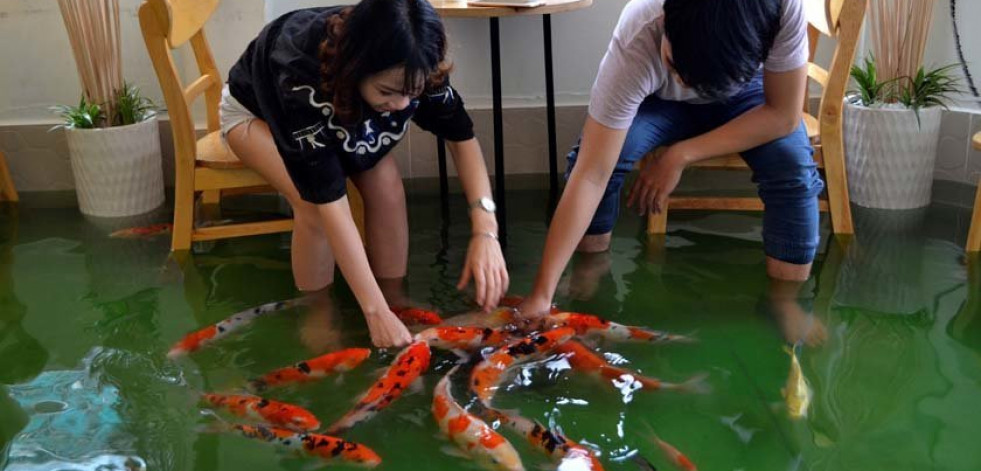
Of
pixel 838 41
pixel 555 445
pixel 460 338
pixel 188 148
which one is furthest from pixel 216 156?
pixel 838 41

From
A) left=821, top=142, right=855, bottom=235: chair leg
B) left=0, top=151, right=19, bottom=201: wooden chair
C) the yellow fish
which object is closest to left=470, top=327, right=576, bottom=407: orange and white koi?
the yellow fish

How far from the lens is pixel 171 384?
2.33m

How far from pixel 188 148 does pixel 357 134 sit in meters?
0.72

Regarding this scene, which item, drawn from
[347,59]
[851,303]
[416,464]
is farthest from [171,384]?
[851,303]

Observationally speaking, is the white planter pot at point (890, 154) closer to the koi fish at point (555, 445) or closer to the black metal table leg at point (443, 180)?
the black metal table leg at point (443, 180)

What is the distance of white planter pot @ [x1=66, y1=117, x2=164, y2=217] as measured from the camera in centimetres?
348

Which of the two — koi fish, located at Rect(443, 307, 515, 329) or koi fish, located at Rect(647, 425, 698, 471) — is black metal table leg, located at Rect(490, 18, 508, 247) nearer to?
koi fish, located at Rect(443, 307, 515, 329)

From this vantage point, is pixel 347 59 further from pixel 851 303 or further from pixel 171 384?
pixel 851 303

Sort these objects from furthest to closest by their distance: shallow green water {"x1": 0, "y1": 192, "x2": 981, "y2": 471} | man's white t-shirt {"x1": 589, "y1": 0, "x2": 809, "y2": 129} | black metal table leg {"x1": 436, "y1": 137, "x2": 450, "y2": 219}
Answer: black metal table leg {"x1": 436, "y1": 137, "x2": 450, "y2": 219}, man's white t-shirt {"x1": 589, "y1": 0, "x2": 809, "y2": 129}, shallow green water {"x1": 0, "y1": 192, "x2": 981, "y2": 471}

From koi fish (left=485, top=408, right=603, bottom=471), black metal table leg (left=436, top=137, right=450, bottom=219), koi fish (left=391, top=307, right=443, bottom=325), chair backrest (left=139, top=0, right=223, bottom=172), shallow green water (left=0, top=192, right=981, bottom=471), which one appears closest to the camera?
koi fish (left=485, top=408, right=603, bottom=471)

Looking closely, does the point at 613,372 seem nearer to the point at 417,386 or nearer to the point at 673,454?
the point at 673,454

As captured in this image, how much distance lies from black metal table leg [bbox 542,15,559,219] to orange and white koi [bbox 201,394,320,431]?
155 cm

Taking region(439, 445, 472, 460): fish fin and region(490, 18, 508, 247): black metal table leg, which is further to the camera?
region(490, 18, 508, 247): black metal table leg

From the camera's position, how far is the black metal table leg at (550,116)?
11.7 feet
